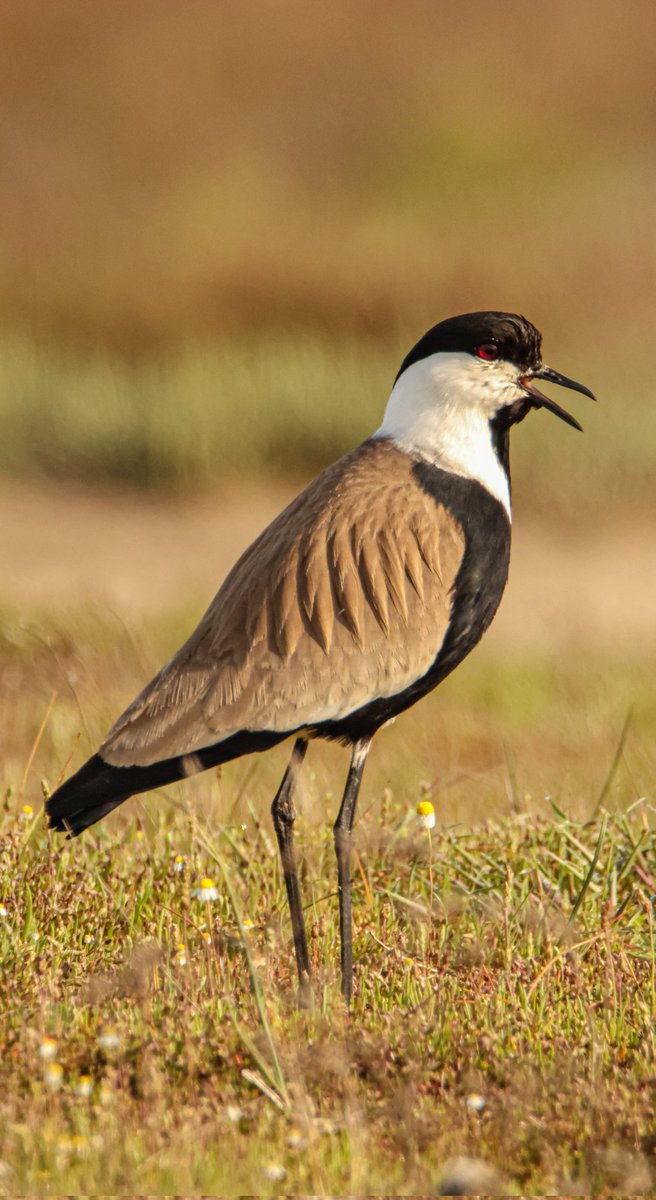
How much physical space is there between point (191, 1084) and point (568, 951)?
105 centimetres

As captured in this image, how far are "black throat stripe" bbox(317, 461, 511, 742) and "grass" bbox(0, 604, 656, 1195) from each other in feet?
1.59

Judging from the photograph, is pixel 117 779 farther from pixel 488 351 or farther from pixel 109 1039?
pixel 488 351

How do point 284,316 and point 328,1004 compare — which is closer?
point 328,1004

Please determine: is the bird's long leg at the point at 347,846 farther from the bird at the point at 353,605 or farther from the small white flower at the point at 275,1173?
the small white flower at the point at 275,1173

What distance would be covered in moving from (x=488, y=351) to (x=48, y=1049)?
2.03m

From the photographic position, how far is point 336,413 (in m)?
12.2

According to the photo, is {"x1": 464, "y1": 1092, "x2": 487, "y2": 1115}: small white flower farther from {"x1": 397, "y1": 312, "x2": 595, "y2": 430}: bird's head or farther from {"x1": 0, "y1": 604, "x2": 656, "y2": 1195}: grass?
{"x1": 397, "y1": 312, "x2": 595, "y2": 430}: bird's head

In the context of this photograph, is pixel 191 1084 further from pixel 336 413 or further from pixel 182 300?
pixel 182 300

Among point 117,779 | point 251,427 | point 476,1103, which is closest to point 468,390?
point 117,779

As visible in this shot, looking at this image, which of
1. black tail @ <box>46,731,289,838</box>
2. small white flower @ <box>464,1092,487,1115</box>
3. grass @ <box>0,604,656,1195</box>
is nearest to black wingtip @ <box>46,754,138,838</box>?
black tail @ <box>46,731,289,838</box>

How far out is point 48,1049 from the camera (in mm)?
3162

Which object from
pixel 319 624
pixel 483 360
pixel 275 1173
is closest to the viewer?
pixel 275 1173

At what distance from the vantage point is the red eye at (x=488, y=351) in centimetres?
421

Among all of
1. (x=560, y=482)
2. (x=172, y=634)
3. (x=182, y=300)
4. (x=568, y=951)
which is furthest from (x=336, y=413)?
(x=568, y=951)
